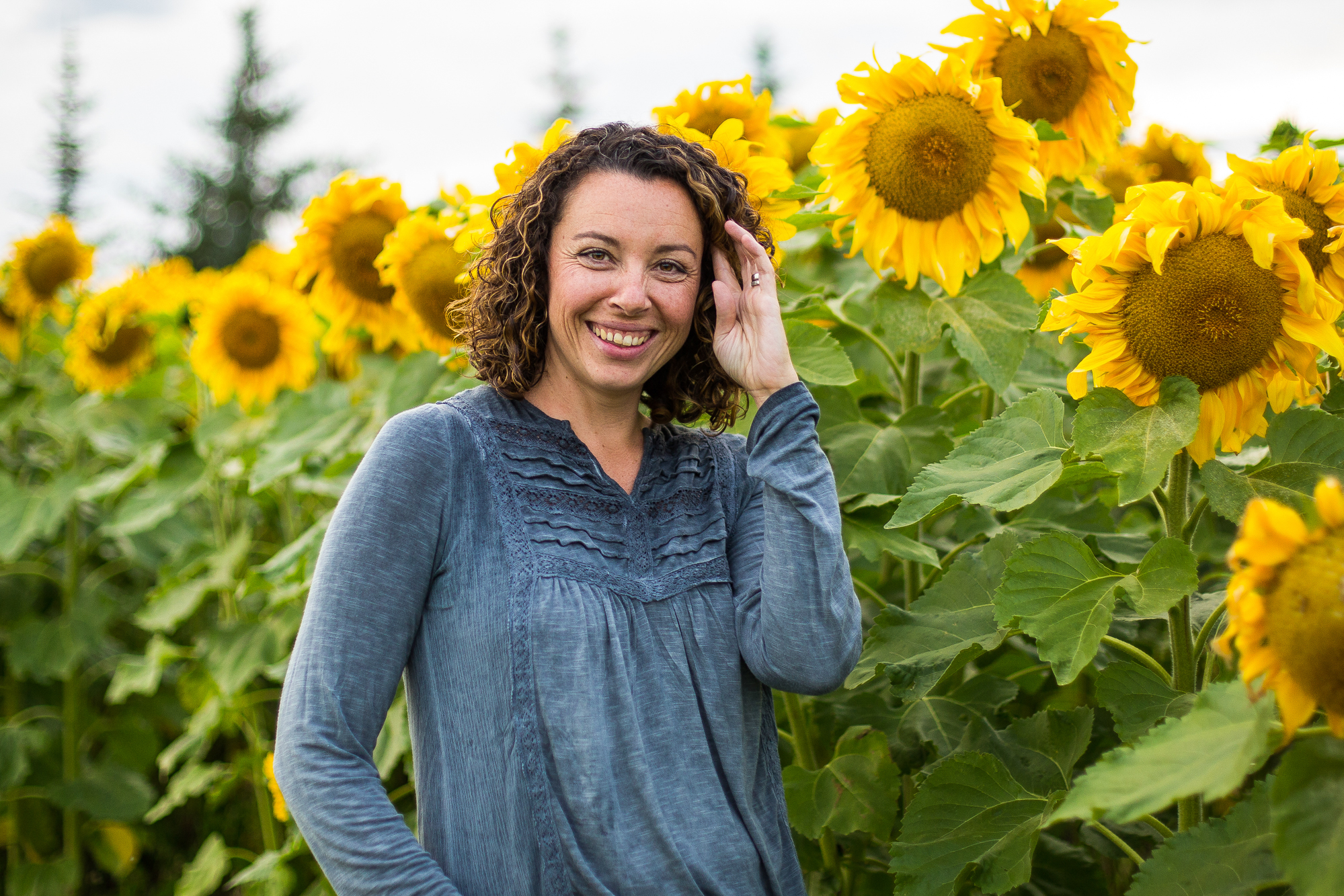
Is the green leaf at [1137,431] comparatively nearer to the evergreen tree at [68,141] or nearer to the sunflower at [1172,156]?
the sunflower at [1172,156]

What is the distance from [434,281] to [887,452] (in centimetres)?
118

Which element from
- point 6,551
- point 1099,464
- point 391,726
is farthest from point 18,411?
point 1099,464

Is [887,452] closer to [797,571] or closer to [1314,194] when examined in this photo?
[797,571]

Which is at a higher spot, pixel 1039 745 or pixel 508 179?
pixel 508 179

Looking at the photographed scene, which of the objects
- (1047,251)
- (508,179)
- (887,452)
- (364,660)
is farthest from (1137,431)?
(1047,251)

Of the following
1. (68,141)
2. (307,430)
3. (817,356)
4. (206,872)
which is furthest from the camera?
(68,141)

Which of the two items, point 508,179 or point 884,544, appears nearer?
point 884,544

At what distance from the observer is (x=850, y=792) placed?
2.09 m

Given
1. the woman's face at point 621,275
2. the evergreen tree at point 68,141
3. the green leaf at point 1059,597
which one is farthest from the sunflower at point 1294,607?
the evergreen tree at point 68,141

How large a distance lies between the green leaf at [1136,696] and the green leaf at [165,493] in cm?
266

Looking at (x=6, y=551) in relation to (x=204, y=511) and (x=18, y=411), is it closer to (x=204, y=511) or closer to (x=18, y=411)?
(x=18, y=411)

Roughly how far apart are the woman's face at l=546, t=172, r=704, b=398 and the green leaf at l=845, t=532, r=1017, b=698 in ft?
2.02

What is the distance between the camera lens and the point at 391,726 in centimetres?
272

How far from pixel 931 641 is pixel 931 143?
3.05ft
